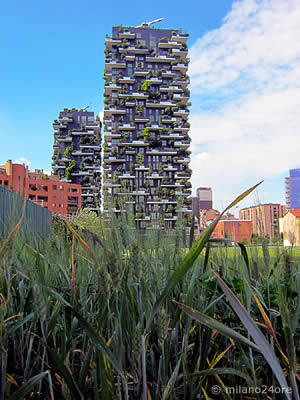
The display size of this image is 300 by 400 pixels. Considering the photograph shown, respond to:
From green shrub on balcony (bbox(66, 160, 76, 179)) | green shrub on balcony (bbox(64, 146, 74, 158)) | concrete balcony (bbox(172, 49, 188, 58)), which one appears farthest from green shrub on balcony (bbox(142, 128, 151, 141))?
green shrub on balcony (bbox(64, 146, 74, 158))

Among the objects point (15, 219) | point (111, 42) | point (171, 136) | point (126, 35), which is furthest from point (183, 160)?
point (15, 219)

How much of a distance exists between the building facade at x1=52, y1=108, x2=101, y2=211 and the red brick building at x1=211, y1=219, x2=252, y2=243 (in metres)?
45.8

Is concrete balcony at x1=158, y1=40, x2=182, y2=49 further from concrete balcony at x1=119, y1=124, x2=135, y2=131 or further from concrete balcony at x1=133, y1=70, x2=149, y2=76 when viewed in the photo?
concrete balcony at x1=119, y1=124, x2=135, y2=131

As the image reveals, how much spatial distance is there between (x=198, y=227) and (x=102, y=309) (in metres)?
0.41

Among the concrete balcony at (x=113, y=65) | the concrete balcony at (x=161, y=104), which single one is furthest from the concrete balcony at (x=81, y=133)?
the concrete balcony at (x=161, y=104)

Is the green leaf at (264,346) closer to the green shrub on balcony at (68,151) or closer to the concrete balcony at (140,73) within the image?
the concrete balcony at (140,73)

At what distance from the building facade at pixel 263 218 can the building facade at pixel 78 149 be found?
4593 cm

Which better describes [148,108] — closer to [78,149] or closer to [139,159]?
[139,159]

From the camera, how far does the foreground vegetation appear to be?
40 centimetres

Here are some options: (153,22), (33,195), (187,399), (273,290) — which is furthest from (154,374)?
(153,22)

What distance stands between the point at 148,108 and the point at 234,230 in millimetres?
45274

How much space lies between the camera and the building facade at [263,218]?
805 millimetres

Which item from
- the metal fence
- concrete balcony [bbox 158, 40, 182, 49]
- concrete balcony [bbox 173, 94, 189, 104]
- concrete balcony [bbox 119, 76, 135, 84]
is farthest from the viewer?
concrete balcony [bbox 158, 40, 182, 49]

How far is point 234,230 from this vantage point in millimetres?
1070
